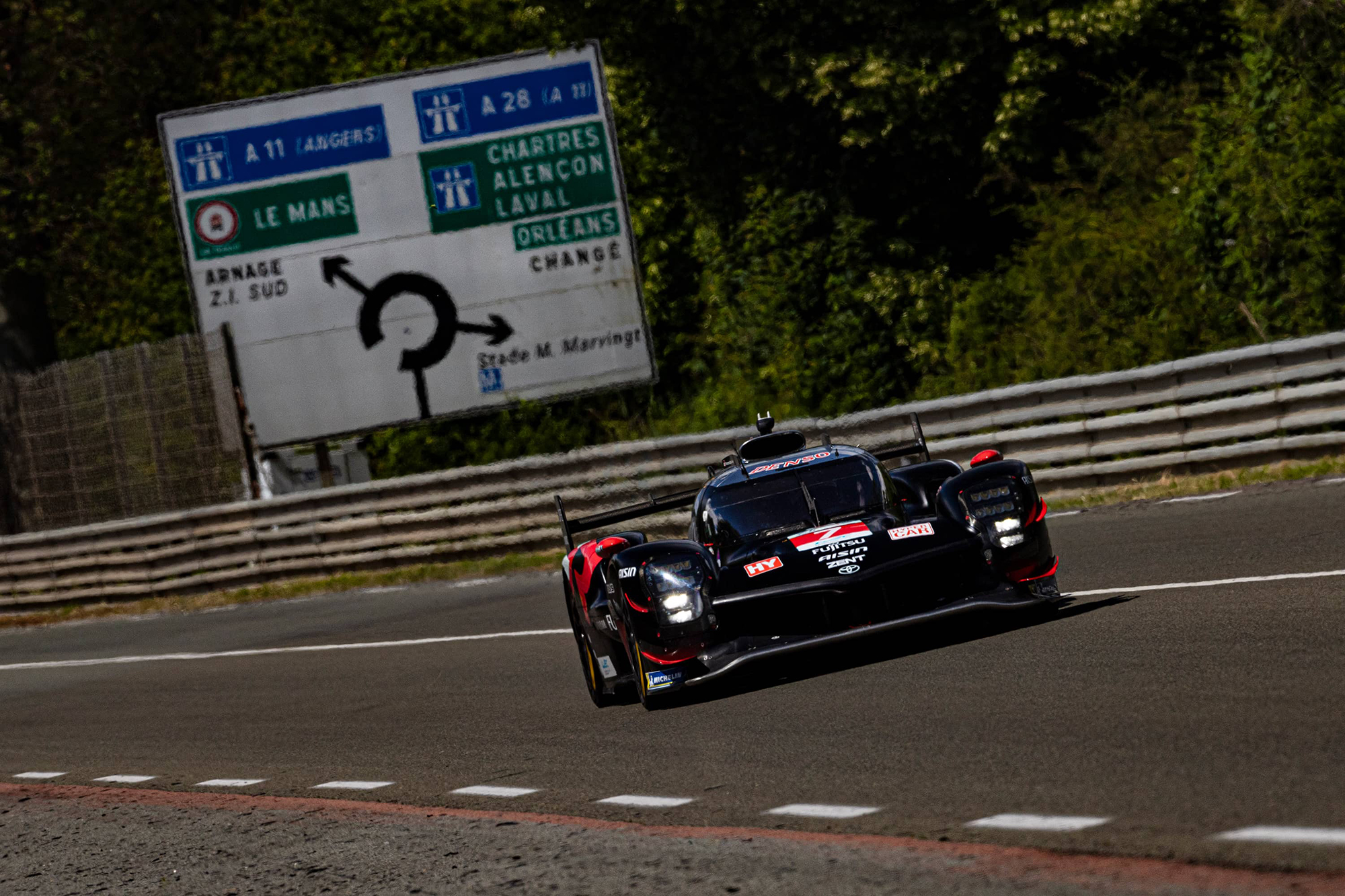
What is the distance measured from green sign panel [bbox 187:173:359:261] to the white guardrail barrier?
3.79 meters

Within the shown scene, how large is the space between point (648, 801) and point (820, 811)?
100cm

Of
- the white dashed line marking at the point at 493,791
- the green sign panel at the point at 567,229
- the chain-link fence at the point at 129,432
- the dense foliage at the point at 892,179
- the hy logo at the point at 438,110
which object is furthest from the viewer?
the chain-link fence at the point at 129,432

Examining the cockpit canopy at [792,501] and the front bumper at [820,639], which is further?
the cockpit canopy at [792,501]

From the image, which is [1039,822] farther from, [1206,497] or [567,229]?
[567,229]

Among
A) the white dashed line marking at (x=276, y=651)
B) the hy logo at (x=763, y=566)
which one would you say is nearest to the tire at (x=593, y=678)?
the hy logo at (x=763, y=566)

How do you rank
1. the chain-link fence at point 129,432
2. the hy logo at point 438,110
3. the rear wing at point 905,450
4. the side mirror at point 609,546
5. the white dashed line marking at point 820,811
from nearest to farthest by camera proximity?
the white dashed line marking at point 820,811
the side mirror at point 609,546
the rear wing at point 905,450
the hy logo at point 438,110
the chain-link fence at point 129,432

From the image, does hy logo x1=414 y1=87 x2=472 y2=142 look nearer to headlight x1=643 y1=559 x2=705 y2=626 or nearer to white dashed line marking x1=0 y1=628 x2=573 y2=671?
white dashed line marking x1=0 y1=628 x2=573 y2=671

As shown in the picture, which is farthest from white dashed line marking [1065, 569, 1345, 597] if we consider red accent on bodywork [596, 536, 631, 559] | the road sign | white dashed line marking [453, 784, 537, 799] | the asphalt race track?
the road sign

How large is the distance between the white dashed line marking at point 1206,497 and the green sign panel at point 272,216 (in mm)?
13409

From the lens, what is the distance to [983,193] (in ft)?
84.7

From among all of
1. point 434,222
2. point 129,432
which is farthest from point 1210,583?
point 129,432

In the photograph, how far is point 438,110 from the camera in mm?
24688

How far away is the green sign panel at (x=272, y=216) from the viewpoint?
24.8 meters

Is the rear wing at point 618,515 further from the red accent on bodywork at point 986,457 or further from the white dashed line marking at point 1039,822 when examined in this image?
the white dashed line marking at point 1039,822
